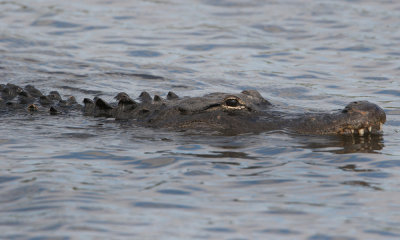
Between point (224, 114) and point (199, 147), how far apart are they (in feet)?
3.24

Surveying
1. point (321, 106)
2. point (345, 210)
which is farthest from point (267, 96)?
point (345, 210)

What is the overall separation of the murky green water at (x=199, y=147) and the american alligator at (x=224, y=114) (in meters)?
0.21

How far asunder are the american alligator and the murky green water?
0.21 metres

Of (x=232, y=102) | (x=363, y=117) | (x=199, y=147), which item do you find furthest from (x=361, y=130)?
(x=199, y=147)

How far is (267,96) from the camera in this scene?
11.2 meters

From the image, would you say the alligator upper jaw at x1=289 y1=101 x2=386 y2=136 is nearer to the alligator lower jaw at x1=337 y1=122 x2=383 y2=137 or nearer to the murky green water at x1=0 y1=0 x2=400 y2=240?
the alligator lower jaw at x1=337 y1=122 x2=383 y2=137

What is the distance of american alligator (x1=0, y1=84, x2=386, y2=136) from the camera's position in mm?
7898

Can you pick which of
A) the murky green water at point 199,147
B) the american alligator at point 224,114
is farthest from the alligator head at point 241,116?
the murky green water at point 199,147

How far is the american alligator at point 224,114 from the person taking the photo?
25.9ft

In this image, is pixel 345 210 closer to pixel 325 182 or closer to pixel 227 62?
pixel 325 182

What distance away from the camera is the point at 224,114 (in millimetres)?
8562

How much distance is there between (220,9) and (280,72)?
248 inches

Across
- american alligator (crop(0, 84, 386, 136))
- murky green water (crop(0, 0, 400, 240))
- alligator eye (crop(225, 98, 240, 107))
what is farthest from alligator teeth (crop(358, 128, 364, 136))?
alligator eye (crop(225, 98, 240, 107))

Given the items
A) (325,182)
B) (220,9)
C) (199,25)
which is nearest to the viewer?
(325,182)
